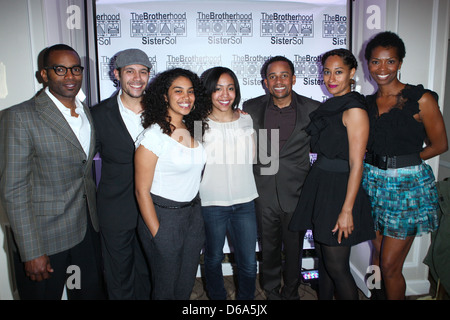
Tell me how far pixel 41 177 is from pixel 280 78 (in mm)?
1818

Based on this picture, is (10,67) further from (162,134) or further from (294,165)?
(294,165)

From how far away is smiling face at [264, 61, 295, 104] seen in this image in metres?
2.28

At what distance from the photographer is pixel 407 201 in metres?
2.00

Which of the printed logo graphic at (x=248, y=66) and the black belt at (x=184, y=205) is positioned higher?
the printed logo graphic at (x=248, y=66)

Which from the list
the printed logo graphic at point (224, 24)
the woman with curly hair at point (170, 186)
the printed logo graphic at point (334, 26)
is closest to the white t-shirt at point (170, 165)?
the woman with curly hair at point (170, 186)

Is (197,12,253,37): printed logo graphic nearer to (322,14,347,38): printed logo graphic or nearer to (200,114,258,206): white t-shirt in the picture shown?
(322,14,347,38): printed logo graphic

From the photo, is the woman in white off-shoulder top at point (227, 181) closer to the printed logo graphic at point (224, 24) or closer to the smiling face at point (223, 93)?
the smiling face at point (223, 93)

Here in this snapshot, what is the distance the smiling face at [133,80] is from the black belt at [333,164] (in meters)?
1.43

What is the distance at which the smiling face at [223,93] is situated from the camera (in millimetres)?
2170

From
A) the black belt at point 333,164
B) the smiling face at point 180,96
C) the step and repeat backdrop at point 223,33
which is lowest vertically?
the black belt at point 333,164

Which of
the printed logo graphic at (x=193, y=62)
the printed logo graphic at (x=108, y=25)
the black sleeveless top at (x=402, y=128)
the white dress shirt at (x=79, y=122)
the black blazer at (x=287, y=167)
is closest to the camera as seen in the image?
the white dress shirt at (x=79, y=122)

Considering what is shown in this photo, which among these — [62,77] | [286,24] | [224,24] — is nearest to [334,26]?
[286,24]

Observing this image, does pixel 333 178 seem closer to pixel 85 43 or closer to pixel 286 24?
pixel 286 24

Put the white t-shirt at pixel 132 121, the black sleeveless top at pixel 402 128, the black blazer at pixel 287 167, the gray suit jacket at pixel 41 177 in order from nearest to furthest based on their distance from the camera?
1. the gray suit jacket at pixel 41 177
2. the black sleeveless top at pixel 402 128
3. the white t-shirt at pixel 132 121
4. the black blazer at pixel 287 167
